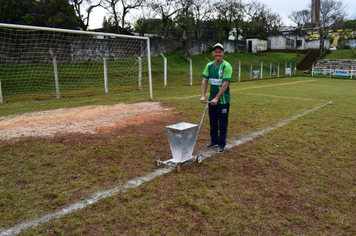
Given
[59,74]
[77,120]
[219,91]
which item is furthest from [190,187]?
[59,74]

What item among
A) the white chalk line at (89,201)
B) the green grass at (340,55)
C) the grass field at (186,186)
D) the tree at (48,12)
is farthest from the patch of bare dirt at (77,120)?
the green grass at (340,55)

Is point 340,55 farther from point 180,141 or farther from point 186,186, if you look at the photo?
point 186,186

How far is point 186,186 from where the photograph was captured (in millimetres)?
3344

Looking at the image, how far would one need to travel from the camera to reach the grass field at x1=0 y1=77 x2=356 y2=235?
8.46 feet

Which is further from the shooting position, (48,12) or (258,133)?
(48,12)

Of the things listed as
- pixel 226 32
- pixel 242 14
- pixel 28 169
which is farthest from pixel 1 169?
pixel 242 14

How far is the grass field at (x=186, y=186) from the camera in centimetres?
258

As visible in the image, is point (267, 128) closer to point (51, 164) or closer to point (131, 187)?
point (131, 187)

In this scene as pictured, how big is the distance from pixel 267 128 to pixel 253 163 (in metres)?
2.45

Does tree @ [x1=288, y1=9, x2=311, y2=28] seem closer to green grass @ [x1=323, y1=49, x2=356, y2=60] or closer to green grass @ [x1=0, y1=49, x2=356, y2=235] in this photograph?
green grass @ [x1=323, y1=49, x2=356, y2=60]

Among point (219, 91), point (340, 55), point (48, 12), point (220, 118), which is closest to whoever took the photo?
point (219, 91)

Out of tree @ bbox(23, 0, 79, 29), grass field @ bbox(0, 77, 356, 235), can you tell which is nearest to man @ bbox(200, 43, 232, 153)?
grass field @ bbox(0, 77, 356, 235)

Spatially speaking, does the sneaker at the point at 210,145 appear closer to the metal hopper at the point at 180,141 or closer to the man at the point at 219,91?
the man at the point at 219,91

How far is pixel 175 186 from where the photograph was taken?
3.34 metres
